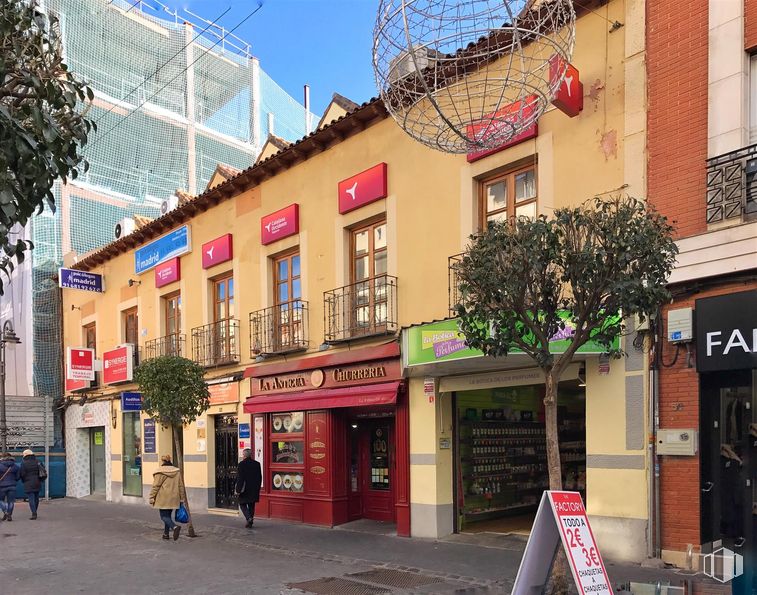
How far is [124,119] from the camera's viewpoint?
84.4 ft

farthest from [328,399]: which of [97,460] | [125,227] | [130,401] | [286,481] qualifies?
[97,460]

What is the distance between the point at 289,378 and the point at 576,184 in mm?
7143

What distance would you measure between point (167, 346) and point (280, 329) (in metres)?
5.19

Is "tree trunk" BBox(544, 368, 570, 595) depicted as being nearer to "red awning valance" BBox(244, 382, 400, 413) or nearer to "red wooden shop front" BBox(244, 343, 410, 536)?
"red awning valance" BBox(244, 382, 400, 413)

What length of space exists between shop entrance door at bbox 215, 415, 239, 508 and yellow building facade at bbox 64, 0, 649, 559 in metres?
0.08

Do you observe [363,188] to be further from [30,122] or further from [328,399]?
[30,122]

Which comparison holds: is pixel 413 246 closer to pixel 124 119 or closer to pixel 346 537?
pixel 346 537

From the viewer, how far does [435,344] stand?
10.9 m

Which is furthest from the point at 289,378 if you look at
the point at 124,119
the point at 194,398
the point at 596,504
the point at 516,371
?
the point at 124,119

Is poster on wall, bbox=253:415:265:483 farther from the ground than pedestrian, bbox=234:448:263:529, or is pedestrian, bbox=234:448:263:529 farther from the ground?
poster on wall, bbox=253:415:265:483

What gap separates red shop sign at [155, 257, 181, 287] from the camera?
18.4 meters

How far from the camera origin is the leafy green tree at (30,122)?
4.18 m

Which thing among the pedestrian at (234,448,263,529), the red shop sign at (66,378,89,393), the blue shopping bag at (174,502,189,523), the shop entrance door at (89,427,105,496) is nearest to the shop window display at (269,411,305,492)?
the pedestrian at (234,448,263,529)

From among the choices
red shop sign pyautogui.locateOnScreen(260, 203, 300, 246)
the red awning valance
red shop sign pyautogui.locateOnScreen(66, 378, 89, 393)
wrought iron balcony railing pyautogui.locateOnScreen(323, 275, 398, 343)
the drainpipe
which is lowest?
red shop sign pyautogui.locateOnScreen(66, 378, 89, 393)
